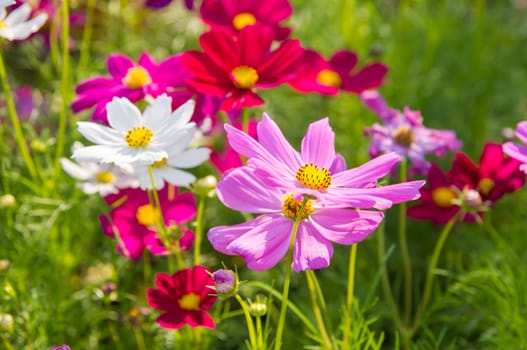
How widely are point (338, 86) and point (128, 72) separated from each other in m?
0.47

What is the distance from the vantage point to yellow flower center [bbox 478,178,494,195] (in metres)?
1.04

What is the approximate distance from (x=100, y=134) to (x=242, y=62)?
9.3 inches

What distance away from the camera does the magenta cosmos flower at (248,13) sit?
3.87 ft

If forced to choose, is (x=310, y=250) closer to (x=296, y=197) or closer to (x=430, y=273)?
(x=296, y=197)

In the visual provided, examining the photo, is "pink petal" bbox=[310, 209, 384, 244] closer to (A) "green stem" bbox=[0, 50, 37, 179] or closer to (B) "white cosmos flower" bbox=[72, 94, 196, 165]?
(B) "white cosmos flower" bbox=[72, 94, 196, 165]

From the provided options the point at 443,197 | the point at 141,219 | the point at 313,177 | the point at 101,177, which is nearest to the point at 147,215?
the point at 141,219

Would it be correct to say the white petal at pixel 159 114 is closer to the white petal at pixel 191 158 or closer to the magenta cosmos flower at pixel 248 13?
the white petal at pixel 191 158

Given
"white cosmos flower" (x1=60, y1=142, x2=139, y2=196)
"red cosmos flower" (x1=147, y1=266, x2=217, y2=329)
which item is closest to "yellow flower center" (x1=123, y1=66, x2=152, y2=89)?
"white cosmos flower" (x1=60, y1=142, x2=139, y2=196)

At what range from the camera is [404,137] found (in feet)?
3.84

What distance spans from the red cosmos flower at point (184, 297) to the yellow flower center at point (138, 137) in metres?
0.18

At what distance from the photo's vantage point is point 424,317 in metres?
1.14

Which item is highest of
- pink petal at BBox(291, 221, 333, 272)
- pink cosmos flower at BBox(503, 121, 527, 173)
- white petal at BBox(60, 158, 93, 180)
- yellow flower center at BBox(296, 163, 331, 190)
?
pink cosmos flower at BBox(503, 121, 527, 173)

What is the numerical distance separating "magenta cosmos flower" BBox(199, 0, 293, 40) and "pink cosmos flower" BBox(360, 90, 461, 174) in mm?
246

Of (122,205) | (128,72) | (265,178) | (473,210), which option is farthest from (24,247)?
(473,210)
